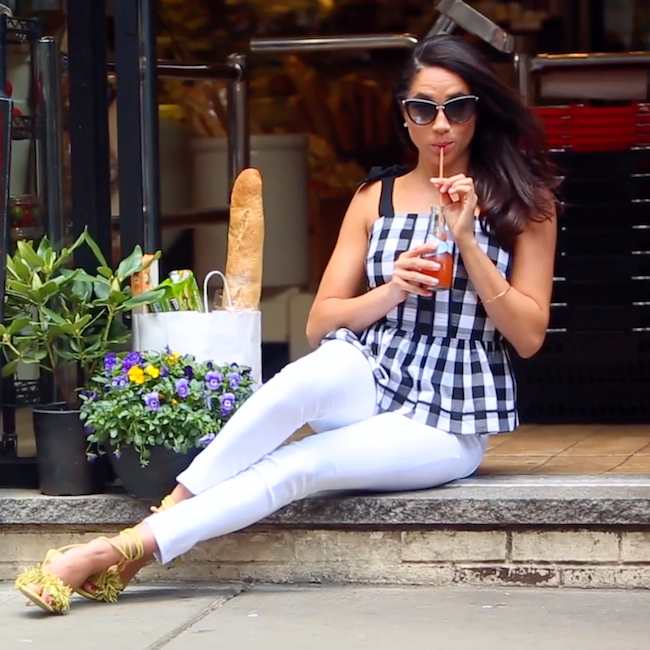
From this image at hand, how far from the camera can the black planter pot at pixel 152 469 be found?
14.0 ft

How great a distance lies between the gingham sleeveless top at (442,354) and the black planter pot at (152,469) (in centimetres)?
52

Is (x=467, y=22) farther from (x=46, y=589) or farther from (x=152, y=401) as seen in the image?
(x=46, y=589)

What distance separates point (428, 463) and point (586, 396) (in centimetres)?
157

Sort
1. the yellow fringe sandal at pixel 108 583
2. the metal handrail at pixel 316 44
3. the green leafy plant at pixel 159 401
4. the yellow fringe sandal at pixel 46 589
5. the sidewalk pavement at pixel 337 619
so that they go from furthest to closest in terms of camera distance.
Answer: the metal handrail at pixel 316 44
the green leafy plant at pixel 159 401
the yellow fringe sandal at pixel 108 583
the yellow fringe sandal at pixel 46 589
the sidewalk pavement at pixel 337 619

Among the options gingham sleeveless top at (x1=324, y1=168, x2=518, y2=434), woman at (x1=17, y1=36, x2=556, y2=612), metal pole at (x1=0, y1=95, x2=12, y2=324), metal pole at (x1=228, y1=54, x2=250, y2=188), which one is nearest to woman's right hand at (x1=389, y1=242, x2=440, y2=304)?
woman at (x1=17, y1=36, x2=556, y2=612)

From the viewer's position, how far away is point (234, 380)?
4.32 m

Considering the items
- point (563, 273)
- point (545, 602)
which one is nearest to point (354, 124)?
point (563, 273)

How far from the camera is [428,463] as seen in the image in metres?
4.20

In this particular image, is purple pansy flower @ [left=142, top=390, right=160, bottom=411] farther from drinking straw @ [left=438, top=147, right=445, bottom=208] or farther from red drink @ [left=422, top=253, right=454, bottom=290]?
drinking straw @ [left=438, top=147, right=445, bottom=208]

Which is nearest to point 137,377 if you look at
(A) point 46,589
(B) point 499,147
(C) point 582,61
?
(A) point 46,589

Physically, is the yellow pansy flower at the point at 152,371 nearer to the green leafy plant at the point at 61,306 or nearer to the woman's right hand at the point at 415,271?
the green leafy plant at the point at 61,306

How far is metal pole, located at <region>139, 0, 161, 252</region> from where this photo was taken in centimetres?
461

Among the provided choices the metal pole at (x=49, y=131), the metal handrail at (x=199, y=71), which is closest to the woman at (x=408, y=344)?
the metal pole at (x=49, y=131)

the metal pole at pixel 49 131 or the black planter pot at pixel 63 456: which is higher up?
the metal pole at pixel 49 131
